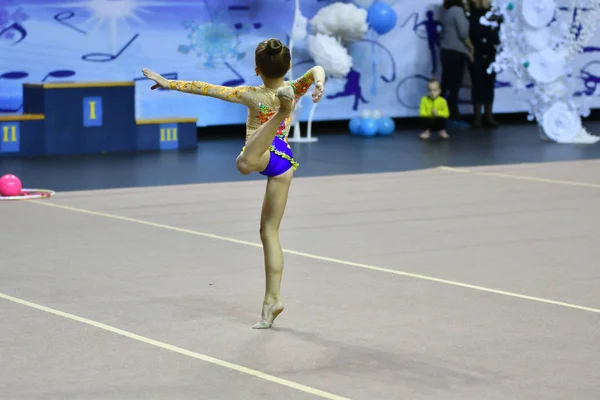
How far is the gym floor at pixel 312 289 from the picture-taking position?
4.35 m

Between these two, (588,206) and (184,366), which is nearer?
(184,366)

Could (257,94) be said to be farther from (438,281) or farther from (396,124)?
(396,124)

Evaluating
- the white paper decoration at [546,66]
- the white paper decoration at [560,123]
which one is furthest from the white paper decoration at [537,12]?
the white paper decoration at [560,123]

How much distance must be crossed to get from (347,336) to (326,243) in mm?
2396

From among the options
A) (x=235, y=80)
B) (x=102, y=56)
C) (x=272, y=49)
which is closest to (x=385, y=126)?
(x=235, y=80)

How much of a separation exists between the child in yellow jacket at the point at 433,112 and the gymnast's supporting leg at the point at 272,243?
9.85m

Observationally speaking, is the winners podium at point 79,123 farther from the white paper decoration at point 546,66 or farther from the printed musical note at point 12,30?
the white paper decoration at point 546,66

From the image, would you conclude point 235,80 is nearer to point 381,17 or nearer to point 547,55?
point 381,17

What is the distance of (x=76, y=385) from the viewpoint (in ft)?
13.9

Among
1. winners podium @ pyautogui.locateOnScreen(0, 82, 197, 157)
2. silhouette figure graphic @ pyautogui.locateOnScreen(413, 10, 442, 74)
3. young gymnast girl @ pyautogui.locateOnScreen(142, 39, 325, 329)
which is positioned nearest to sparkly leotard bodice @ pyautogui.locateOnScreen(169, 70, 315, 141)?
young gymnast girl @ pyautogui.locateOnScreen(142, 39, 325, 329)

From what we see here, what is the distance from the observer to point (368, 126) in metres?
15.5

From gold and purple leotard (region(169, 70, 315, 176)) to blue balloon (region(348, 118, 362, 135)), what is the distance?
34.4 feet

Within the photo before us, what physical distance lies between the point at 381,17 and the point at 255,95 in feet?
32.9

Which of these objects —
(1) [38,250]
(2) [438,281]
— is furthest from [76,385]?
(1) [38,250]
